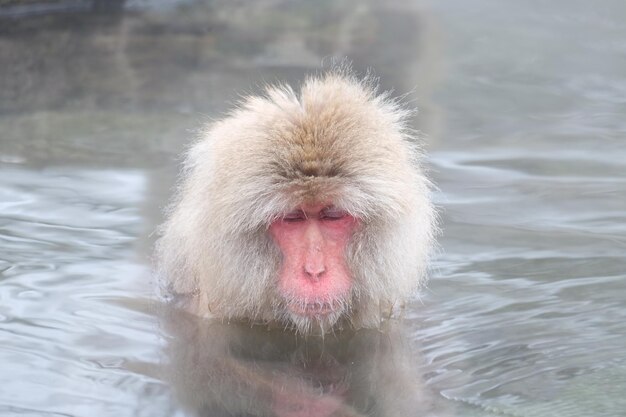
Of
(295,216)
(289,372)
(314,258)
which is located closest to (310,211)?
(295,216)

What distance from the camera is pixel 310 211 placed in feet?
15.1

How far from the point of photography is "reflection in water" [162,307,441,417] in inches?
170

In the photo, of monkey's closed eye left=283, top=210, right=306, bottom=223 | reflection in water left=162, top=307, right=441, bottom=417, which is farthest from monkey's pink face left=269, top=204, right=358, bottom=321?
reflection in water left=162, top=307, right=441, bottom=417

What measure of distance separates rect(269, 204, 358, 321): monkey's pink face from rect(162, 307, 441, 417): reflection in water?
0.31 metres

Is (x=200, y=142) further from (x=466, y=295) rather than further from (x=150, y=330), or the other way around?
(x=466, y=295)

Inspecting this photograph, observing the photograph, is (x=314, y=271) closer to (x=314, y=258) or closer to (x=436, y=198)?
(x=314, y=258)

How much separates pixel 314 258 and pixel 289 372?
1.89 ft

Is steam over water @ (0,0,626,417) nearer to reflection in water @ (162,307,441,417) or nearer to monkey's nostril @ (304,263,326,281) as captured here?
reflection in water @ (162,307,441,417)

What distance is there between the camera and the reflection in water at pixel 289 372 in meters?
4.32

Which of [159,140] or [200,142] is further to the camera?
[159,140]

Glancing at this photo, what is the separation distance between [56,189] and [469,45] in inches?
241

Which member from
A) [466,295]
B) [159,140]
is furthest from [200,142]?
[159,140]

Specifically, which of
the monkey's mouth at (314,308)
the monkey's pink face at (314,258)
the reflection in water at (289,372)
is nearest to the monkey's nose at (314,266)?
the monkey's pink face at (314,258)

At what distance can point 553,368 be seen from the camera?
462 centimetres
